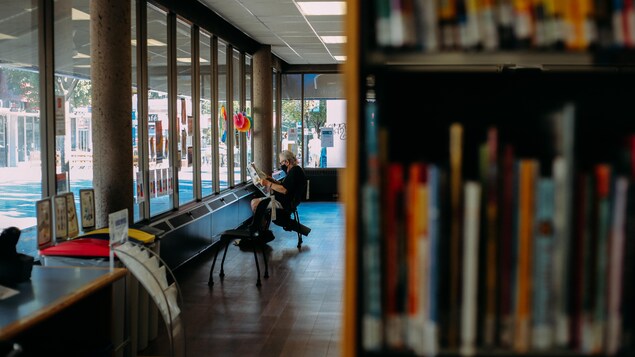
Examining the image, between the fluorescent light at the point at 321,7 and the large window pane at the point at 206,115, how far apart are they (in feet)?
4.96

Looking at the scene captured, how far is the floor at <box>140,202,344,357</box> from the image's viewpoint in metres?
4.99

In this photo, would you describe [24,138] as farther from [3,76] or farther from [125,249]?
[125,249]

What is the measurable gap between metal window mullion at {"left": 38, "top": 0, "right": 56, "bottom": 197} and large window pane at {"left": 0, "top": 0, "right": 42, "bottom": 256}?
0.05 meters

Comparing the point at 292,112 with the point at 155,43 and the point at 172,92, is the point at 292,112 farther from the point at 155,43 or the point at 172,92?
the point at 155,43

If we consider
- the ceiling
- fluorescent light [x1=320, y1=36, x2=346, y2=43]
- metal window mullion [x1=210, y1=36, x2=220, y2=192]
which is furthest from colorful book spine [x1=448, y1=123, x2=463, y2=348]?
fluorescent light [x1=320, y1=36, x2=346, y2=43]

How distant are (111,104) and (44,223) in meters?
1.83

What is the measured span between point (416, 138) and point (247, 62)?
36.5ft

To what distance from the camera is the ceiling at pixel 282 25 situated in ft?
28.5

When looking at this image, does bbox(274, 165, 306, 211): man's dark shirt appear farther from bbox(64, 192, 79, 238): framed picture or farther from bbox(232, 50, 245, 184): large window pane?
bbox(64, 192, 79, 238): framed picture

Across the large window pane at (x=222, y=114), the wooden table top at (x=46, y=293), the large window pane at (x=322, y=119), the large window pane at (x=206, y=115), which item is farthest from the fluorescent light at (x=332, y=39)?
the wooden table top at (x=46, y=293)

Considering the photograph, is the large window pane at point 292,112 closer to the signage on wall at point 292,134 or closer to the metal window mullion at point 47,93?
the signage on wall at point 292,134

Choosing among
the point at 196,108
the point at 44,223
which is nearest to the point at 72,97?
the point at 44,223

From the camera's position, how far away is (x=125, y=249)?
3535 millimetres

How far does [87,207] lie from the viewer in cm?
456
